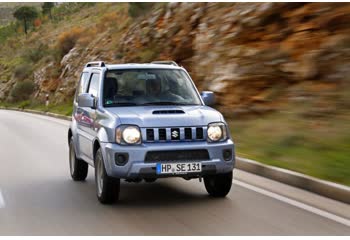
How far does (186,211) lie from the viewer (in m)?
7.82

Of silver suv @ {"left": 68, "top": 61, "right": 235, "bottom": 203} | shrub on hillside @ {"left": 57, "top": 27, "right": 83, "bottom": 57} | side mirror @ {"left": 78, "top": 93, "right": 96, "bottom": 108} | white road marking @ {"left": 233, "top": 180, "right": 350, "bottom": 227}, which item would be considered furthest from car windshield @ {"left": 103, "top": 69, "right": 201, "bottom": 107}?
shrub on hillside @ {"left": 57, "top": 27, "right": 83, "bottom": 57}

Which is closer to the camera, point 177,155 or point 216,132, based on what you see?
point 177,155

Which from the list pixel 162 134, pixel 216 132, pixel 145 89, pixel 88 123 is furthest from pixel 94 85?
pixel 216 132

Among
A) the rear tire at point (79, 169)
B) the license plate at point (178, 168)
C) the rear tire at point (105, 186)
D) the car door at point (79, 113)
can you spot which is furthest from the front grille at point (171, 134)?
the rear tire at point (79, 169)

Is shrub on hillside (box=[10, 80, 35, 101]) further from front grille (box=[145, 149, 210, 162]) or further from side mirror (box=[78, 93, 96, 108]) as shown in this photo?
front grille (box=[145, 149, 210, 162])

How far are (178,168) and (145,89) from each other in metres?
1.56

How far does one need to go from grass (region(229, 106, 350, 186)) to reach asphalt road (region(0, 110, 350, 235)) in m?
0.54

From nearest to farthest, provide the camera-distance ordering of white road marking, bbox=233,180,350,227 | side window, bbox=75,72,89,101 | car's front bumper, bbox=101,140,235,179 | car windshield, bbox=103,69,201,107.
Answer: white road marking, bbox=233,180,350,227 < car's front bumper, bbox=101,140,235,179 < car windshield, bbox=103,69,201,107 < side window, bbox=75,72,89,101

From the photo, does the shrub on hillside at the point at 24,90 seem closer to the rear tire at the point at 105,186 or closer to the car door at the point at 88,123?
the car door at the point at 88,123

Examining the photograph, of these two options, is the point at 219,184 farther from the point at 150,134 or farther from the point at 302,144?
the point at 302,144

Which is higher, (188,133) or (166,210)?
(188,133)

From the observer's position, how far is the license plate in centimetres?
787

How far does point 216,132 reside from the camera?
8180 millimetres

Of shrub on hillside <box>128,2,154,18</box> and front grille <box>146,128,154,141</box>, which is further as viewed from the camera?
shrub on hillside <box>128,2,154,18</box>
